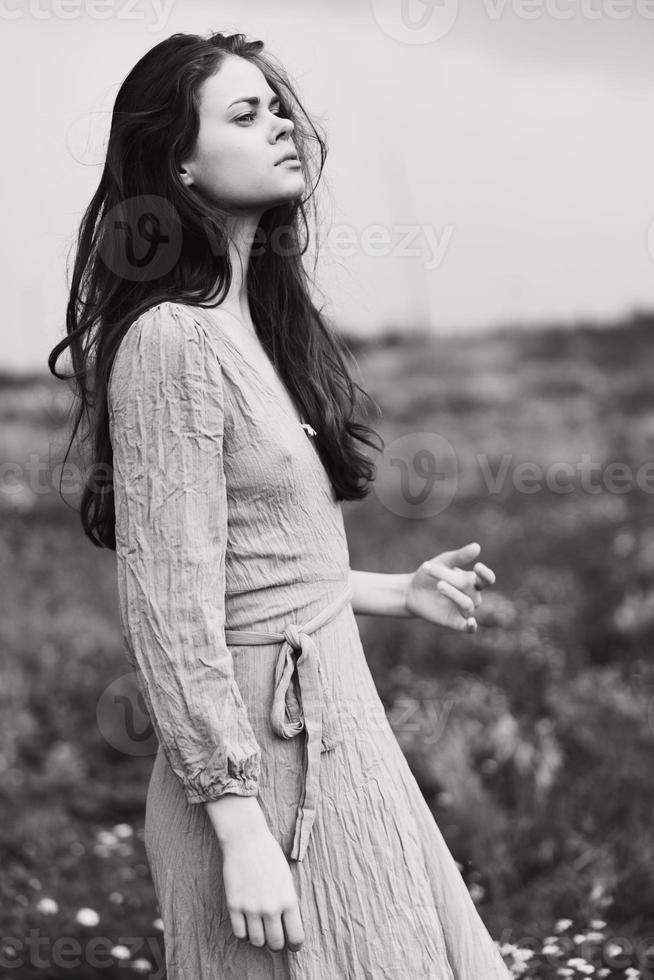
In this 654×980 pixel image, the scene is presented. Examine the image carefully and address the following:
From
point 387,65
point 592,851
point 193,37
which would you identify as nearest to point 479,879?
point 592,851

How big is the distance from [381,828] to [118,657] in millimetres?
3396

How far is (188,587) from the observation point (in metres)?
1.42

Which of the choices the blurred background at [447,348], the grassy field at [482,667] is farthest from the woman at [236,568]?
the blurred background at [447,348]

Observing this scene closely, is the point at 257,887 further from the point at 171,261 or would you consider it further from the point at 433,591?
the point at 171,261

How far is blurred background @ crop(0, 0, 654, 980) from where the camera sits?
178 inches

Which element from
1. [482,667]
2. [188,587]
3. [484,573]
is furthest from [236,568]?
[482,667]

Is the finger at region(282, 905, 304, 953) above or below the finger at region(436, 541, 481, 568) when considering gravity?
below

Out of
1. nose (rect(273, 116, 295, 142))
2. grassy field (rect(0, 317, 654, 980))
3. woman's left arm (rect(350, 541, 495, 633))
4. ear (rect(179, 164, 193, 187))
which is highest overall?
nose (rect(273, 116, 295, 142))

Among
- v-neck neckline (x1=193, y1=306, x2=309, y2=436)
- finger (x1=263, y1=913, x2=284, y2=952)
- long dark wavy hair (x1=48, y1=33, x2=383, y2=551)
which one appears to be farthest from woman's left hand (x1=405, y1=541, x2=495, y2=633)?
finger (x1=263, y1=913, x2=284, y2=952)

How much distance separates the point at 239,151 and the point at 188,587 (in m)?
0.67

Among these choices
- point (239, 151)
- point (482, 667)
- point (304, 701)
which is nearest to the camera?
point (304, 701)

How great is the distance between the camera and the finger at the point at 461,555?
1786 mm

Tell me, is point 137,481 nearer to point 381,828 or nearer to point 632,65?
point 381,828

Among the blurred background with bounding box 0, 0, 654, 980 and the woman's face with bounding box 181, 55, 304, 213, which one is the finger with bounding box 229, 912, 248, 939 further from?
the blurred background with bounding box 0, 0, 654, 980
